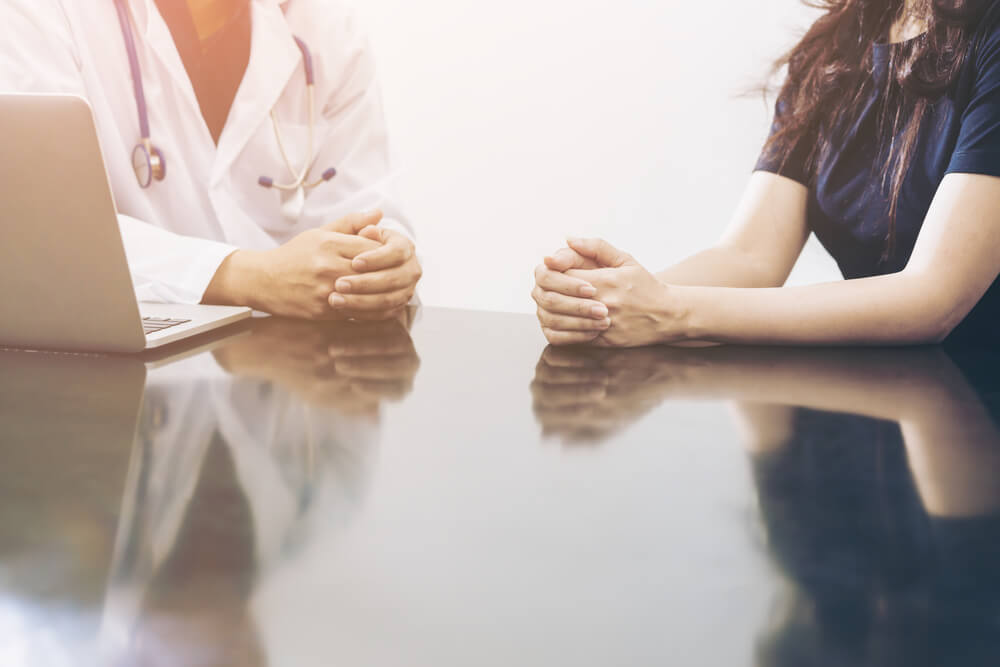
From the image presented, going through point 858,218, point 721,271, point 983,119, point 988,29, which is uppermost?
point 988,29

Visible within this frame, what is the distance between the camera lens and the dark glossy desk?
0.25 meters

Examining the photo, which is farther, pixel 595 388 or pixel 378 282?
pixel 378 282

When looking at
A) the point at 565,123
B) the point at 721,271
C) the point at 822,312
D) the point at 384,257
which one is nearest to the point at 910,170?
the point at 721,271

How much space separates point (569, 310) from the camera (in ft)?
2.69

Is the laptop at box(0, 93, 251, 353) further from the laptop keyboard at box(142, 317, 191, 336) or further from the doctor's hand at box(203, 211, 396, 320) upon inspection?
the doctor's hand at box(203, 211, 396, 320)

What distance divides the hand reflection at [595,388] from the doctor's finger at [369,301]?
27 centimetres

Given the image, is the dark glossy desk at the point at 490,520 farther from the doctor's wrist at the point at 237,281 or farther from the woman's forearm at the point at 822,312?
the doctor's wrist at the point at 237,281

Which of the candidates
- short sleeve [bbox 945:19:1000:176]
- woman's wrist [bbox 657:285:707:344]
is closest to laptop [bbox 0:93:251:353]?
woman's wrist [bbox 657:285:707:344]

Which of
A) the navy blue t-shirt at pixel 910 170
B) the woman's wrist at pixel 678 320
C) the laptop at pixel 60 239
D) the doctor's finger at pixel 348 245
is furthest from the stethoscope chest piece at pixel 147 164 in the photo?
the navy blue t-shirt at pixel 910 170

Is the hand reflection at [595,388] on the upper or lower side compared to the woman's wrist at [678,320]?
lower

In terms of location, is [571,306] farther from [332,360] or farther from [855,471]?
[855,471]

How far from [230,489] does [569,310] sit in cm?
49

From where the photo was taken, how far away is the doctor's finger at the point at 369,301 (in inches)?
38.0

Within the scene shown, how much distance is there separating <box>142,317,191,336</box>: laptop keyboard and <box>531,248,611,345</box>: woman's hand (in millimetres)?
398
